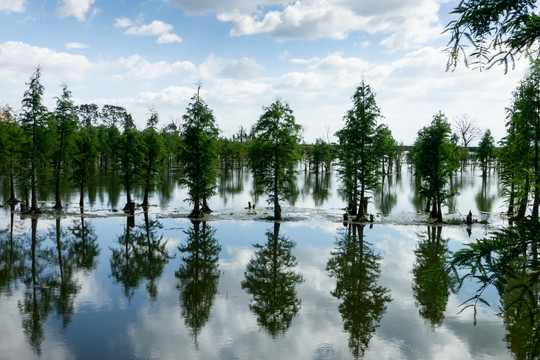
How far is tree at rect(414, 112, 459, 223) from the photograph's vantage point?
38.8 m

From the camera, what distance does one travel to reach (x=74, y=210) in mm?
42812

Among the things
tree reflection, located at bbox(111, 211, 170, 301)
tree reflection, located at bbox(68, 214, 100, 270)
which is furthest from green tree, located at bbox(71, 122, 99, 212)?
tree reflection, located at bbox(111, 211, 170, 301)

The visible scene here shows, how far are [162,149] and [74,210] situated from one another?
1215 cm

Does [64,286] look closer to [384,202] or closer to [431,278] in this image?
[431,278]

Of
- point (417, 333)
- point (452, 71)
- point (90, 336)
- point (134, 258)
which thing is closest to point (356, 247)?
point (417, 333)

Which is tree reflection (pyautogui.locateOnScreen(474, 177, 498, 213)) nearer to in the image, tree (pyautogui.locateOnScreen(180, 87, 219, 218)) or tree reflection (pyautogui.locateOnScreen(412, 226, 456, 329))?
tree reflection (pyautogui.locateOnScreen(412, 226, 456, 329))

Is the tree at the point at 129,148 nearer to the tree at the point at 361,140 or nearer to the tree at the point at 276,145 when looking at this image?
the tree at the point at 276,145

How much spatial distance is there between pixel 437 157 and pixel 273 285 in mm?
27309

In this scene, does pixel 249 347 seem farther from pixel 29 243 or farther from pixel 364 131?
pixel 364 131

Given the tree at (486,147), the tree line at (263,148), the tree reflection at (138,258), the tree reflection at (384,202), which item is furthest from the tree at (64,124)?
the tree at (486,147)

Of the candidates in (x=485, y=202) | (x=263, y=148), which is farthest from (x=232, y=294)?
(x=485, y=202)

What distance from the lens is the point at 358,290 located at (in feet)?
62.6

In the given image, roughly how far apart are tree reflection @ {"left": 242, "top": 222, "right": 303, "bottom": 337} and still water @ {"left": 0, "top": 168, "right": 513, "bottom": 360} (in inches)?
3.5

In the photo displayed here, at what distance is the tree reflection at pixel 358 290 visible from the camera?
47.0 feet
